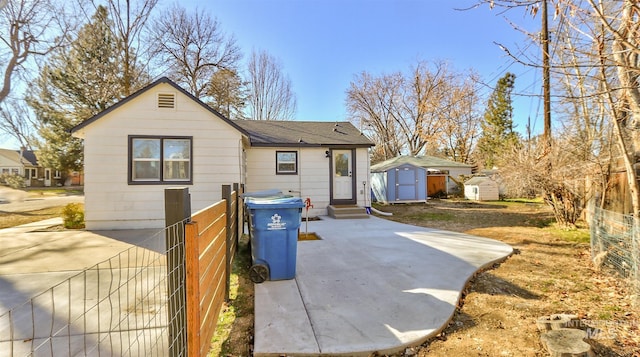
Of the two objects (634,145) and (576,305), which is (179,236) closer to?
(576,305)

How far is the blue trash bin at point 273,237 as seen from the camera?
4188mm

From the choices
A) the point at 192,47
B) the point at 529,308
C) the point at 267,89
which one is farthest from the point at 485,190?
the point at 192,47

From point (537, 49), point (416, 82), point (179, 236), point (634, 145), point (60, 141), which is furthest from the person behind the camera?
point (416, 82)

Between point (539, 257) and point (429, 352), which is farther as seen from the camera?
point (539, 257)

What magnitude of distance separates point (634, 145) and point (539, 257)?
2422 millimetres

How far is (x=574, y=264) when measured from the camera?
17.3ft

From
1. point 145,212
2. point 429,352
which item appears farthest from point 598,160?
point 145,212

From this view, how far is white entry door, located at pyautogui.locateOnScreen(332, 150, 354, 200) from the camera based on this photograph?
1130 cm

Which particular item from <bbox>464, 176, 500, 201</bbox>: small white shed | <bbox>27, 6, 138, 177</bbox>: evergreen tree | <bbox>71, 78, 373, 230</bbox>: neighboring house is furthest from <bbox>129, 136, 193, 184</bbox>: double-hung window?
<bbox>464, 176, 500, 201</bbox>: small white shed

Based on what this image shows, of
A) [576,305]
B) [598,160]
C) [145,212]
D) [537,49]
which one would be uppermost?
[537,49]

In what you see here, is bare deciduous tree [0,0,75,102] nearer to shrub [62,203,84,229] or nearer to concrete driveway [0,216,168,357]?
concrete driveway [0,216,168,357]

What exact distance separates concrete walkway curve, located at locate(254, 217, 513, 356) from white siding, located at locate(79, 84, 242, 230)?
3.76 m

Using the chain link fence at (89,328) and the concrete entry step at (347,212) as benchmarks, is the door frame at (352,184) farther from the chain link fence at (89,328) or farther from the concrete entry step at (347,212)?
the chain link fence at (89,328)

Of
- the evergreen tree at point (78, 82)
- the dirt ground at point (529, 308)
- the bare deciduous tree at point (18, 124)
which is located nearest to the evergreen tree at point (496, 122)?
the dirt ground at point (529, 308)
